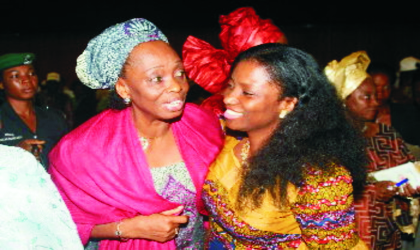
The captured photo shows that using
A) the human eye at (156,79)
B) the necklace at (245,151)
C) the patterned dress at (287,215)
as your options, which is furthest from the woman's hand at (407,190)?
the human eye at (156,79)

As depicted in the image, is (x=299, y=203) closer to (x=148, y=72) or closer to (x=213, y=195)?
(x=213, y=195)

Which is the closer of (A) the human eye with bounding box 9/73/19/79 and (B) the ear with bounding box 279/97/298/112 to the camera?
(B) the ear with bounding box 279/97/298/112

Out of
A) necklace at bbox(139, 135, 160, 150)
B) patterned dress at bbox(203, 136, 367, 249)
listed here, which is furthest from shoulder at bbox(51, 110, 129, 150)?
patterned dress at bbox(203, 136, 367, 249)

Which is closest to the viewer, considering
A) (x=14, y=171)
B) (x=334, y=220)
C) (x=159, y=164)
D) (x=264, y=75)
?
(x=14, y=171)

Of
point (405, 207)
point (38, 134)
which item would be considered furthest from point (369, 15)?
point (38, 134)

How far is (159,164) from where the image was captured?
6.59 feet

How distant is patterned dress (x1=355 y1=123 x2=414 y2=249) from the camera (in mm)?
2623

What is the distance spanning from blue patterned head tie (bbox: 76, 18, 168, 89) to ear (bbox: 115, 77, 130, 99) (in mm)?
26

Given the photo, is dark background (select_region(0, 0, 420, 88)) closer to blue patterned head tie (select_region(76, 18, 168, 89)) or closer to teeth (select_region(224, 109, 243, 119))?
blue patterned head tie (select_region(76, 18, 168, 89))

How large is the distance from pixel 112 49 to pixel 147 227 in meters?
0.85

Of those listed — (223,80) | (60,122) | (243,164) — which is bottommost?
(60,122)

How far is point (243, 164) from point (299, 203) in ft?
1.16

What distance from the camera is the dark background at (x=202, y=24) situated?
11.0m

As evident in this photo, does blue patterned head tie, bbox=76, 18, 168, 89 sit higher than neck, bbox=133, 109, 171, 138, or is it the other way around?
blue patterned head tie, bbox=76, 18, 168, 89
